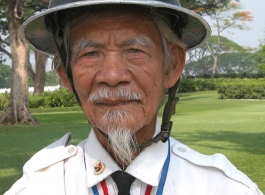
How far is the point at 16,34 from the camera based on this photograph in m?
15.8

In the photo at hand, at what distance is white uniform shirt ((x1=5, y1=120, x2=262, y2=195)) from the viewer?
1.66 meters

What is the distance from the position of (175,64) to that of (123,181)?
1.73 ft

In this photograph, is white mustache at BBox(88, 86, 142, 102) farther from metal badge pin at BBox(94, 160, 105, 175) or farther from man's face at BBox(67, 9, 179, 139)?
metal badge pin at BBox(94, 160, 105, 175)

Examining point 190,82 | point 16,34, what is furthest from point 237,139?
point 190,82

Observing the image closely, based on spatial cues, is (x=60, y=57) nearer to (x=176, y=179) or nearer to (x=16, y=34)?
(x=176, y=179)

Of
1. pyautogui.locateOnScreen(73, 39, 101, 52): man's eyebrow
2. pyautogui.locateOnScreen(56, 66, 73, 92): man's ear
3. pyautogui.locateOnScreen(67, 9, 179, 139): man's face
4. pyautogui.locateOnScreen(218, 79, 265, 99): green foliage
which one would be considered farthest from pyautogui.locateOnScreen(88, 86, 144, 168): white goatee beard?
pyautogui.locateOnScreen(218, 79, 265, 99): green foliage

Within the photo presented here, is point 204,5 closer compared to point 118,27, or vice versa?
point 118,27

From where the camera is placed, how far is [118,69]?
1.62 metres

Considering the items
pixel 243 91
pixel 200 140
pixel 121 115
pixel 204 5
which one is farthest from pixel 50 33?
pixel 243 91

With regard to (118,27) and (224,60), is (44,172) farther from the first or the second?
(224,60)

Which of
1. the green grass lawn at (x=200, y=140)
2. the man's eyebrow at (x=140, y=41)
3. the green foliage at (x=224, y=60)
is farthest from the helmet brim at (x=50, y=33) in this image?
the green foliage at (x=224, y=60)

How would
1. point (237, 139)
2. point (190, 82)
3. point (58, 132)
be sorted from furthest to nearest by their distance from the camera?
point (190, 82) < point (58, 132) < point (237, 139)

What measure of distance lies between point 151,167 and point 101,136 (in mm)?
229

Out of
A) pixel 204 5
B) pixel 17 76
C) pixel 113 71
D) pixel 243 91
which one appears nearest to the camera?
pixel 113 71
